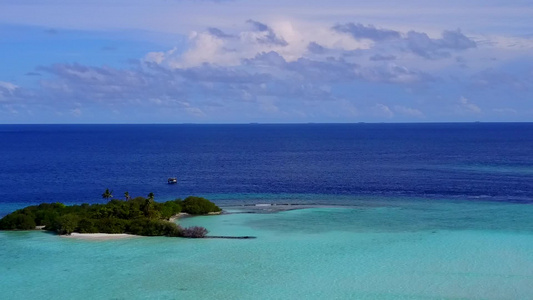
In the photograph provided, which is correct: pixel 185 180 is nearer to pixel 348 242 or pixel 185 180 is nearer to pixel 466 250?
pixel 348 242

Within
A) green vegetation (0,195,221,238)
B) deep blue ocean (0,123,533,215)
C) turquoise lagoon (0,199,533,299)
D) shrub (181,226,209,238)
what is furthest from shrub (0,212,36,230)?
shrub (181,226,209,238)

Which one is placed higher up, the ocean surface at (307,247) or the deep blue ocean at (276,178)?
the deep blue ocean at (276,178)

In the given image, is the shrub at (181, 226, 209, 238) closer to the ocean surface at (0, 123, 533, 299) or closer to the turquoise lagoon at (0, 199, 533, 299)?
the turquoise lagoon at (0, 199, 533, 299)

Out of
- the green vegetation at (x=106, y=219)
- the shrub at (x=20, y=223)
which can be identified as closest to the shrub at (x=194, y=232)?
the green vegetation at (x=106, y=219)

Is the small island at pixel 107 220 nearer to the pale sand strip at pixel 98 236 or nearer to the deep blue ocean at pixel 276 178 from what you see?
the pale sand strip at pixel 98 236

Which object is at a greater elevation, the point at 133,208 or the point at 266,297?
the point at 133,208

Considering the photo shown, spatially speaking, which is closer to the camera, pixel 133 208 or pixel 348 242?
pixel 348 242

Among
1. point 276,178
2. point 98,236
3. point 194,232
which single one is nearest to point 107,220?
point 98,236

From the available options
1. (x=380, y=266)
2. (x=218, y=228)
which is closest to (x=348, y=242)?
(x=380, y=266)

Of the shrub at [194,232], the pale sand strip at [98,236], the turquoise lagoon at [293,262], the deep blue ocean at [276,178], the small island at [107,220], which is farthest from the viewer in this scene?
the deep blue ocean at [276,178]
